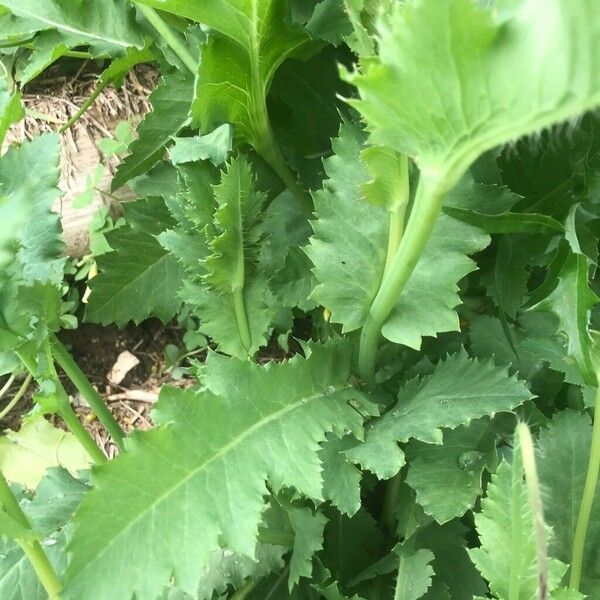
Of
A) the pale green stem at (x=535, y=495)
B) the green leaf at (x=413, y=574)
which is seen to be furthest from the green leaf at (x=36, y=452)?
the pale green stem at (x=535, y=495)

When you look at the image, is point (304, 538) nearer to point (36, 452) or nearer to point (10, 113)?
point (10, 113)

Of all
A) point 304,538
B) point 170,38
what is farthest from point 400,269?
point 170,38

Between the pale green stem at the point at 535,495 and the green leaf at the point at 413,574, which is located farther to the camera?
the green leaf at the point at 413,574

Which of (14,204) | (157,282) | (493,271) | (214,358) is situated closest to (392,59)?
(14,204)

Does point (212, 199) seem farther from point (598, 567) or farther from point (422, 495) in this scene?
point (598, 567)

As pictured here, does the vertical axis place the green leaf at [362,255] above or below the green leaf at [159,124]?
below

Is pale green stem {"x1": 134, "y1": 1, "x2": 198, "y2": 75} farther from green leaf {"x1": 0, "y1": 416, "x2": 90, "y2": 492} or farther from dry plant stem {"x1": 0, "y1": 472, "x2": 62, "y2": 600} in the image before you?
green leaf {"x1": 0, "y1": 416, "x2": 90, "y2": 492}

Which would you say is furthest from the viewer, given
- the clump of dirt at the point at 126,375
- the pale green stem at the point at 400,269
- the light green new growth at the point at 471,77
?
→ the clump of dirt at the point at 126,375

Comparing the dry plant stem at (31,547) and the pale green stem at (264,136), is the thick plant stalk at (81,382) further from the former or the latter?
the pale green stem at (264,136)
